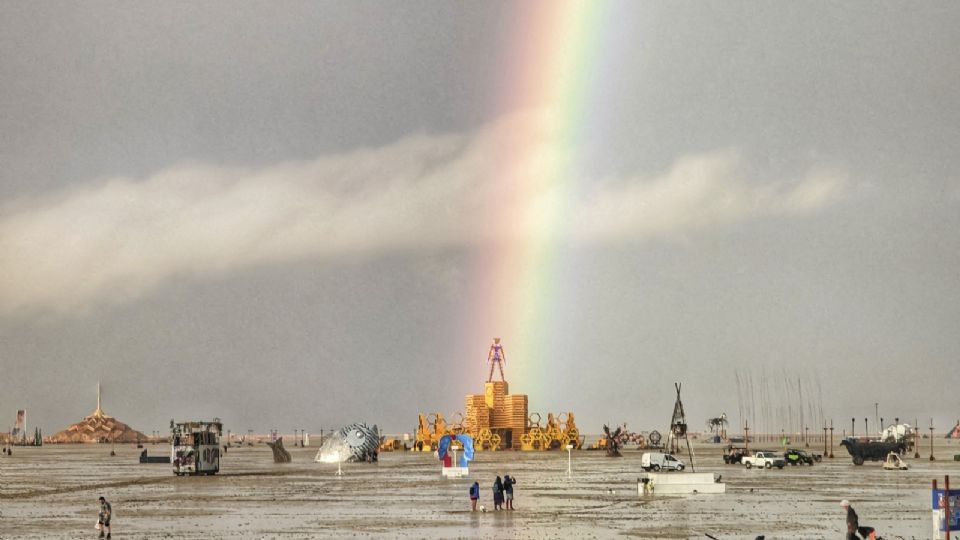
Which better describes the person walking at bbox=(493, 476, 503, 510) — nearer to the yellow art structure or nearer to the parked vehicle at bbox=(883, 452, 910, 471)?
the parked vehicle at bbox=(883, 452, 910, 471)

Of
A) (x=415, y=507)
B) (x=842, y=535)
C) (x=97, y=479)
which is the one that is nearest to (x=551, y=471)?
(x=97, y=479)

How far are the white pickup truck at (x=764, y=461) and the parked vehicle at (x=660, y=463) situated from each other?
48.3 ft

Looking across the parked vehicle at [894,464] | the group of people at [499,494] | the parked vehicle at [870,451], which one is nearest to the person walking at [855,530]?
the group of people at [499,494]

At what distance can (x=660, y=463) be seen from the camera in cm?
10438

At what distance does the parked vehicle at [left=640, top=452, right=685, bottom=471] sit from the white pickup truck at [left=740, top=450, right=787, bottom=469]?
1472 centimetres

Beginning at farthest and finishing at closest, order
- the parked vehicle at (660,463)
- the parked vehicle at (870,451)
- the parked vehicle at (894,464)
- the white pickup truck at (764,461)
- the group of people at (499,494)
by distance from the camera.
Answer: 1. the parked vehicle at (870,451)
2. the white pickup truck at (764,461)
3. the parked vehicle at (894,464)
4. the parked vehicle at (660,463)
5. the group of people at (499,494)

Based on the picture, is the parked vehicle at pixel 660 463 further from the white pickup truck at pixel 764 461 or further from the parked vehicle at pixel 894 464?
the parked vehicle at pixel 894 464

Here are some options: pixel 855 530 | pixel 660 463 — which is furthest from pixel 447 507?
pixel 660 463

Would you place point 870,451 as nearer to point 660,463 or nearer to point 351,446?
point 660,463

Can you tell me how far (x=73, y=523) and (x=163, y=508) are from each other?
30.7ft

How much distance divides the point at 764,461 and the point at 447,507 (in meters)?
59.7

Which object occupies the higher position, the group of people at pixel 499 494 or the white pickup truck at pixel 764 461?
the group of people at pixel 499 494

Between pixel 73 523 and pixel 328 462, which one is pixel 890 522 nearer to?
pixel 73 523

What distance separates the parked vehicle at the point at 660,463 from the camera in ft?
327
